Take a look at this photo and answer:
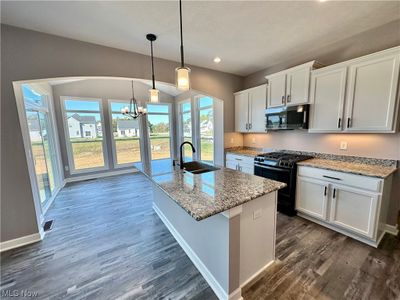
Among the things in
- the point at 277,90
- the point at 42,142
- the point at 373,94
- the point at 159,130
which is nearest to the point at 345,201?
the point at 373,94

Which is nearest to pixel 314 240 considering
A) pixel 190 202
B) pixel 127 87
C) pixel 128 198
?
pixel 190 202

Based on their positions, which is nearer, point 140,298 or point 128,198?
point 140,298

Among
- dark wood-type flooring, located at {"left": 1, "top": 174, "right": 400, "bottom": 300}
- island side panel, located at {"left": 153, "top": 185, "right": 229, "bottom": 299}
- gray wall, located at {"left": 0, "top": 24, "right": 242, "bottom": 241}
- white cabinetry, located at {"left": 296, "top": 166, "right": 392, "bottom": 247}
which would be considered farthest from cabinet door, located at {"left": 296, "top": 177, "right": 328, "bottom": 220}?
gray wall, located at {"left": 0, "top": 24, "right": 242, "bottom": 241}

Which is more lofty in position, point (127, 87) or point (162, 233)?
point (127, 87)

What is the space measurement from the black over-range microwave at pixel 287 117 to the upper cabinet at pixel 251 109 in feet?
0.69

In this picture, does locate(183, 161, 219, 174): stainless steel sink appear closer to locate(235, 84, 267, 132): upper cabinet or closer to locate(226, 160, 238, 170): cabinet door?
locate(226, 160, 238, 170): cabinet door

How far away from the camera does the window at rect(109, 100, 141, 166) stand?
18.6ft

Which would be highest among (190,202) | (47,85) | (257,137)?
(47,85)

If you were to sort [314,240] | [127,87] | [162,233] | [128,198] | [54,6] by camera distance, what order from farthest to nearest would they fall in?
[127,87], [128,198], [162,233], [314,240], [54,6]

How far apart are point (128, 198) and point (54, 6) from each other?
3.25 metres

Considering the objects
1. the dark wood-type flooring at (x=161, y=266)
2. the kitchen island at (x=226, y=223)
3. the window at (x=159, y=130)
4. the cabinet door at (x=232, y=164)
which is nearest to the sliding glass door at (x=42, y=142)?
the dark wood-type flooring at (x=161, y=266)

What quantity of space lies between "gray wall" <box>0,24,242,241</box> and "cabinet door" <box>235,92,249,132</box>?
266 centimetres

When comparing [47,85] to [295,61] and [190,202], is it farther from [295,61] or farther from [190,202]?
[295,61]

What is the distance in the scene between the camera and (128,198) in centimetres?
372
